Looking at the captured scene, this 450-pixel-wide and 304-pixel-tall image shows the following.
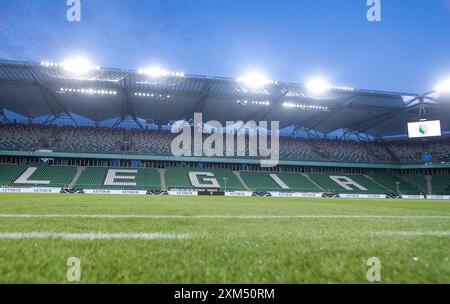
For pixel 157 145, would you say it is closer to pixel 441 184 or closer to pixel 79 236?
pixel 79 236

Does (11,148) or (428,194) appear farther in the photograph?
(428,194)

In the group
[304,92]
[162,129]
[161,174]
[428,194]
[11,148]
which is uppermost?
[304,92]

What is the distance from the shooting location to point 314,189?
37.7 metres

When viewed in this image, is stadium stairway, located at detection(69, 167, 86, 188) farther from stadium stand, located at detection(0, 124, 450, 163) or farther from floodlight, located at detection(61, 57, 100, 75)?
floodlight, located at detection(61, 57, 100, 75)

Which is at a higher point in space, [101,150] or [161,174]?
[101,150]

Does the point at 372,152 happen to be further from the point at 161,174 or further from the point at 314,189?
the point at 161,174

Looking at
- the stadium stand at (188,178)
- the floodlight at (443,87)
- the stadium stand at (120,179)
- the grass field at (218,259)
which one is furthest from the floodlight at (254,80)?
the grass field at (218,259)

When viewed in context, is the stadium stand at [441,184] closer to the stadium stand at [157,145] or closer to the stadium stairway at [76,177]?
the stadium stand at [157,145]

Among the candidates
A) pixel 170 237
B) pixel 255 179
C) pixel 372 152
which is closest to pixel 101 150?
pixel 255 179

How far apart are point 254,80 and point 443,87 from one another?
999 inches

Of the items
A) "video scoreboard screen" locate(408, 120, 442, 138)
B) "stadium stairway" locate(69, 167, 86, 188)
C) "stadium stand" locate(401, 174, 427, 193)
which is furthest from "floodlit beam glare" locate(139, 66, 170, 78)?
"stadium stand" locate(401, 174, 427, 193)

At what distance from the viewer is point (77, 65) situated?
2822cm

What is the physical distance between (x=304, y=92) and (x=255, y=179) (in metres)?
14.2

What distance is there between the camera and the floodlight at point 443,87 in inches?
1353
